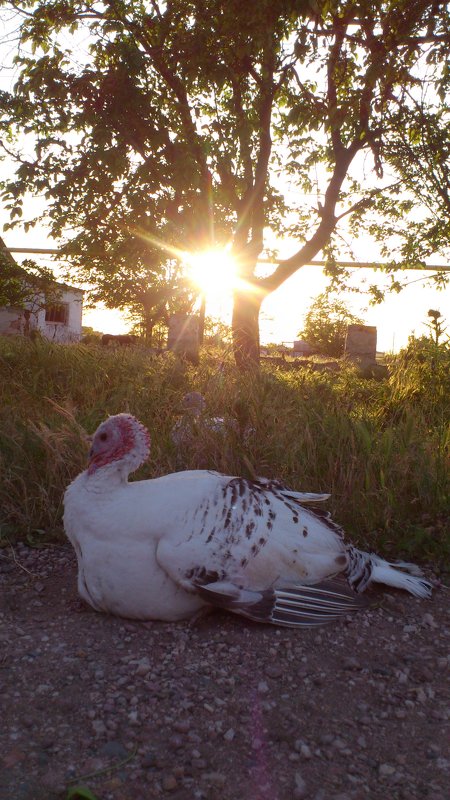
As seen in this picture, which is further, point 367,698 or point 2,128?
point 2,128

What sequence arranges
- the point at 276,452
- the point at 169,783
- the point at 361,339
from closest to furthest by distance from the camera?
the point at 169,783 → the point at 276,452 → the point at 361,339

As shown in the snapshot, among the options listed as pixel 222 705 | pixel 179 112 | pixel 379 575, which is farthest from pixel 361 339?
pixel 222 705

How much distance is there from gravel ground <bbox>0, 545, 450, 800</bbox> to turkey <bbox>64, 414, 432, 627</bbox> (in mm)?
170

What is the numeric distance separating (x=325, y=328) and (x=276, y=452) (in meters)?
25.9

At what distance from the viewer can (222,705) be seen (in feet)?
8.59

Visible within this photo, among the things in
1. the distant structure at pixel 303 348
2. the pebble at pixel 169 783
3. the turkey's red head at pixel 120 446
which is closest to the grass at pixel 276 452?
the turkey's red head at pixel 120 446

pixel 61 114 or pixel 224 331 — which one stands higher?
pixel 61 114

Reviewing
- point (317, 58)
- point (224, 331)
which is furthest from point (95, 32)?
point (224, 331)

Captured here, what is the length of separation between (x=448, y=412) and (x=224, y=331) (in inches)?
92.1

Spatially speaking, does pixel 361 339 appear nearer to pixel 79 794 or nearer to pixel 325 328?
pixel 325 328

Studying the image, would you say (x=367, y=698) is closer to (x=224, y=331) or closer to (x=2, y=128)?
(x=224, y=331)

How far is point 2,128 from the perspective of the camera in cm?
1261

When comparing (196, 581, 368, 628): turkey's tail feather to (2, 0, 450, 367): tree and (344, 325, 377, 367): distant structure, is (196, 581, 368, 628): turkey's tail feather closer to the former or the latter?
(2, 0, 450, 367): tree

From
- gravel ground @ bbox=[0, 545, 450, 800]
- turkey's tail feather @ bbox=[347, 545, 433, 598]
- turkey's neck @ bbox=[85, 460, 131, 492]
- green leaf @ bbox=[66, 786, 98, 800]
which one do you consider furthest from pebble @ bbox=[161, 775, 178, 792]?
turkey's tail feather @ bbox=[347, 545, 433, 598]
